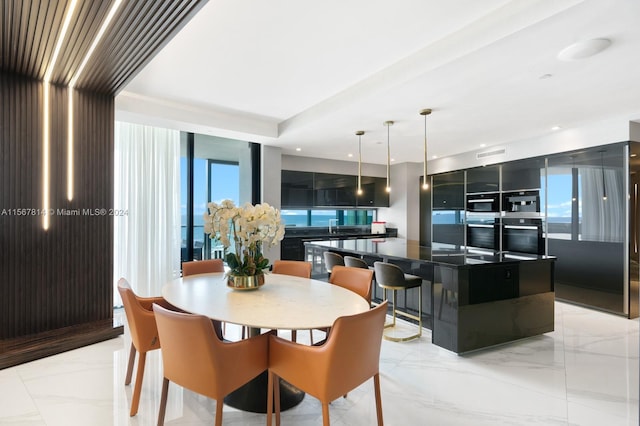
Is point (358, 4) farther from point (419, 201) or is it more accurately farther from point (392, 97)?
point (419, 201)

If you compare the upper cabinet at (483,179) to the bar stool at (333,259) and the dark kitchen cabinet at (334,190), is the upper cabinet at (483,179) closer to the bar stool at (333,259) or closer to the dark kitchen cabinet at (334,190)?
the dark kitchen cabinet at (334,190)

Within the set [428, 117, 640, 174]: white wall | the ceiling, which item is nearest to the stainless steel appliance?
[428, 117, 640, 174]: white wall

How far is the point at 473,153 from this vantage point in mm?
6137

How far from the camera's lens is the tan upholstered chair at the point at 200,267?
10.4ft

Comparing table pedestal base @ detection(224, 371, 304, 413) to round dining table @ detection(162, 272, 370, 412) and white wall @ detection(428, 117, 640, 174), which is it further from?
white wall @ detection(428, 117, 640, 174)

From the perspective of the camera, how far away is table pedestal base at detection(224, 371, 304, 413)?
2188 mm

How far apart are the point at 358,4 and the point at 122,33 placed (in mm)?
1661

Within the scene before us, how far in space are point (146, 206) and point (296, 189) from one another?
2.66m

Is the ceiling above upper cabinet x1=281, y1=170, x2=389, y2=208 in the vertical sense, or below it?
above

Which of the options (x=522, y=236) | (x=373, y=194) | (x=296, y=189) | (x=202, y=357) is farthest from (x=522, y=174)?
(x=202, y=357)

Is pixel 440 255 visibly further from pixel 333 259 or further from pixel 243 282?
pixel 243 282

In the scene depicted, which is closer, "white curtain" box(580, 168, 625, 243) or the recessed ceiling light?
the recessed ceiling light

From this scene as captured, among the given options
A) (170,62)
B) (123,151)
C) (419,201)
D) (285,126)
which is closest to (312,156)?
(285,126)

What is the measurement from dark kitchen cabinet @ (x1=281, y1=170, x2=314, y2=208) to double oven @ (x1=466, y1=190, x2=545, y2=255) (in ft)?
9.83
